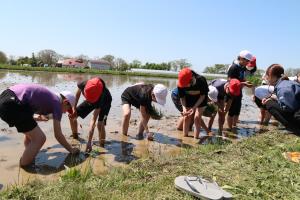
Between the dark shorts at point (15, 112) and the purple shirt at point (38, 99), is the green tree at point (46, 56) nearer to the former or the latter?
the purple shirt at point (38, 99)

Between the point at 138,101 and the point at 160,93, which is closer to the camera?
the point at 160,93

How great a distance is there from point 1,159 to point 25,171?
587 millimetres

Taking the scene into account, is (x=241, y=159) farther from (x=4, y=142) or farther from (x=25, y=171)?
(x=4, y=142)

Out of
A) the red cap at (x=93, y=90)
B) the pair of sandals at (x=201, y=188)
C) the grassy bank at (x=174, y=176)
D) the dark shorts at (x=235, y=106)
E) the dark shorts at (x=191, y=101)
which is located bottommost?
the grassy bank at (x=174, y=176)

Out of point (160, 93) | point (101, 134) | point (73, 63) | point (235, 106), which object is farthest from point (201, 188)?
point (73, 63)

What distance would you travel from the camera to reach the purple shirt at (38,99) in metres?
4.84

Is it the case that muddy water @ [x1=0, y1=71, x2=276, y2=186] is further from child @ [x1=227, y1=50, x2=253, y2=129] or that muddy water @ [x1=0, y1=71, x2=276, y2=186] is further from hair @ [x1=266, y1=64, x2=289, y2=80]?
hair @ [x1=266, y1=64, x2=289, y2=80]

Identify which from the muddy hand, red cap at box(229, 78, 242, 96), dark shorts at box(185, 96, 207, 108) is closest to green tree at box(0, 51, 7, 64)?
red cap at box(229, 78, 242, 96)

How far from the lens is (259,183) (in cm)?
362

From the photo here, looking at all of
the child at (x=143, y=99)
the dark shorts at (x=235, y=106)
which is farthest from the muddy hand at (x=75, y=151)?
the dark shorts at (x=235, y=106)

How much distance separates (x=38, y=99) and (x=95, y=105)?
130 centimetres

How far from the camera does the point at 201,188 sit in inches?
130

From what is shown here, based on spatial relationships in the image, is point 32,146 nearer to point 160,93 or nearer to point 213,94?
point 160,93

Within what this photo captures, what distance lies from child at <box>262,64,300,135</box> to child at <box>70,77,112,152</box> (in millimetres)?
2953
